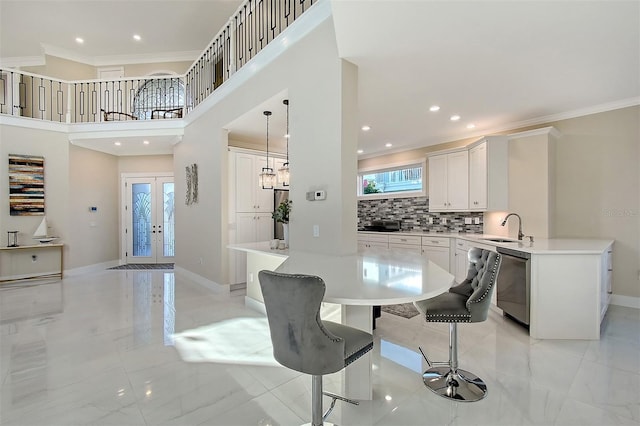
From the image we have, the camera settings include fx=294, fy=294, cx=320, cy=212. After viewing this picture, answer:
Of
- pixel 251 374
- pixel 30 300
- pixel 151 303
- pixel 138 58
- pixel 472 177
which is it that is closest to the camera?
pixel 251 374

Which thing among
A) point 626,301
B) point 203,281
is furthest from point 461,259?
point 203,281

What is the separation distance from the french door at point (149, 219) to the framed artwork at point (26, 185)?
1818mm

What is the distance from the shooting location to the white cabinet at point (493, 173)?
184 inches

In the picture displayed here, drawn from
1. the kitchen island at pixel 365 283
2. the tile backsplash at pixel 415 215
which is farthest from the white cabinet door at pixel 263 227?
the kitchen island at pixel 365 283

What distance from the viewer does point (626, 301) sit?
158 inches

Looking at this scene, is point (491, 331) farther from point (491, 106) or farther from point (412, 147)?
point (412, 147)

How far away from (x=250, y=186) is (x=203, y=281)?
6.39ft

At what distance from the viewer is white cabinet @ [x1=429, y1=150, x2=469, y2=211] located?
5.21m

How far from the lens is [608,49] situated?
104 inches

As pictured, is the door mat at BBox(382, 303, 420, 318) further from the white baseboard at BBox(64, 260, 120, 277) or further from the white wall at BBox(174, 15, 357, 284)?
the white baseboard at BBox(64, 260, 120, 277)

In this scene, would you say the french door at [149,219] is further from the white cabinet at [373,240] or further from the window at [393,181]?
the window at [393,181]

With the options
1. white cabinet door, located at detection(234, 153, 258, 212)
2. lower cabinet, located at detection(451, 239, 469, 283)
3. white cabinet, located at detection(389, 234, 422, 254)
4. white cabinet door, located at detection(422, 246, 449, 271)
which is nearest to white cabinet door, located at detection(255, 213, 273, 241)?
white cabinet door, located at detection(234, 153, 258, 212)

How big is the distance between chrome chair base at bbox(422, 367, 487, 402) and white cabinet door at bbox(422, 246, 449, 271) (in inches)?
117

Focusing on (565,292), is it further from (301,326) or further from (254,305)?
(254,305)
